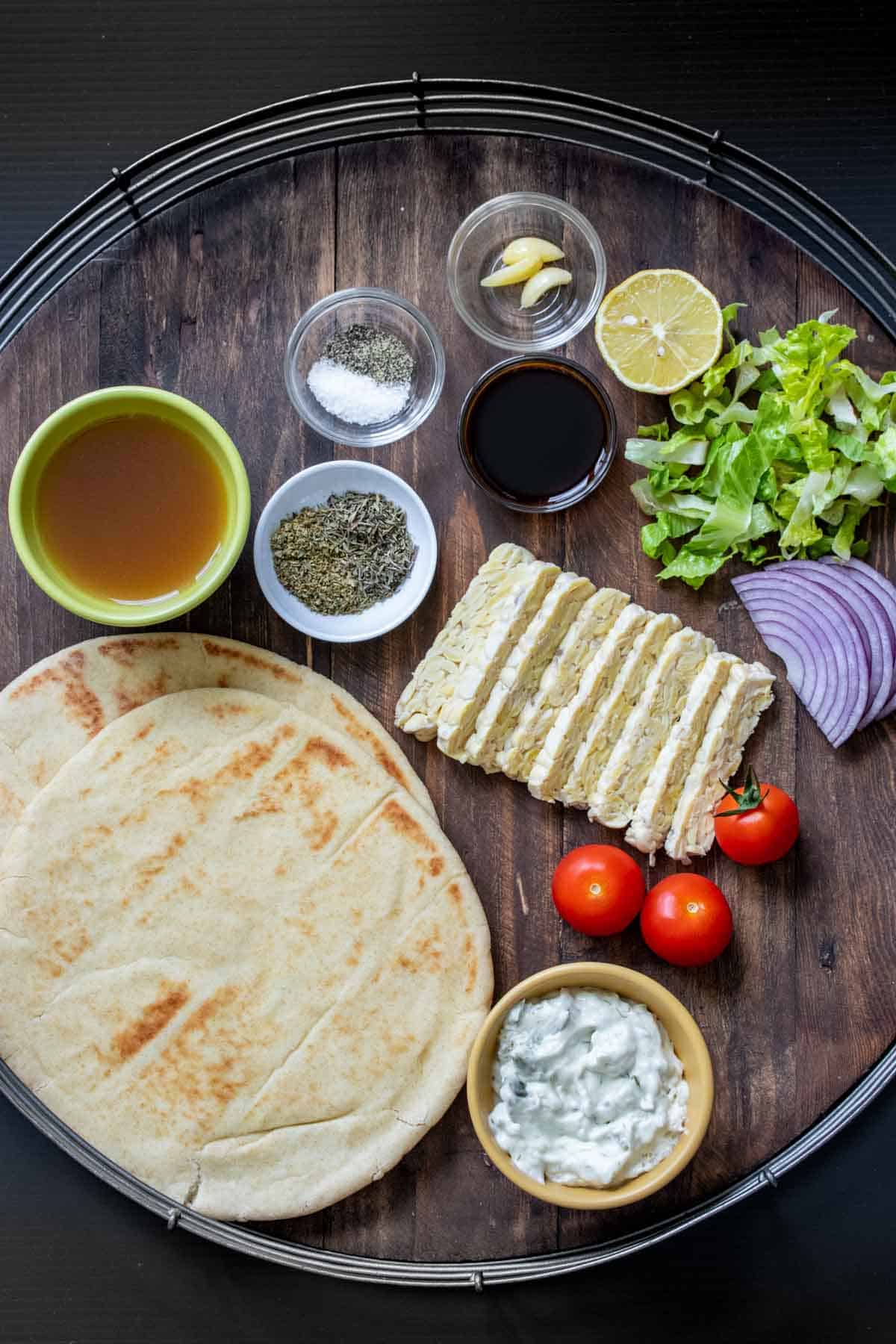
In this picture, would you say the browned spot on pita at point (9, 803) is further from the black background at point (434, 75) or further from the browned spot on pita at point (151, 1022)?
the black background at point (434, 75)

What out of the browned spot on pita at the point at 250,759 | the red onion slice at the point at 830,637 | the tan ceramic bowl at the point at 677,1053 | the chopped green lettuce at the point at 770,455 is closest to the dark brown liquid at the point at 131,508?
the browned spot on pita at the point at 250,759

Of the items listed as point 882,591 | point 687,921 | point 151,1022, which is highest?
point 882,591

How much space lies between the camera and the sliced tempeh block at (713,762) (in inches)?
141

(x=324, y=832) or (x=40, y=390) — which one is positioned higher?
(x=40, y=390)

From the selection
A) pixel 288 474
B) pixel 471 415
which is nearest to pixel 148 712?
pixel 288 474

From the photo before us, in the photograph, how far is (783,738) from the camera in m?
3.69

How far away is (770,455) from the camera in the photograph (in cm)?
360

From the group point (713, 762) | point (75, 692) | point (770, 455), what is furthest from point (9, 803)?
point (770, 455)

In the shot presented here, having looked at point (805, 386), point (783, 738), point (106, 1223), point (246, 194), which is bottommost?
point (106, 1223)

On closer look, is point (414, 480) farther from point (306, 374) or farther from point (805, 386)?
point (805, 386)

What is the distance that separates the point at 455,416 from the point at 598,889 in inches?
59.5

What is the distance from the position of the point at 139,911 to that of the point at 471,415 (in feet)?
5.85

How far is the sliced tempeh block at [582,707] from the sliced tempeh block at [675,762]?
0.24 m

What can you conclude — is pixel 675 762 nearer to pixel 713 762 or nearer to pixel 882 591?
pixel 713 762
